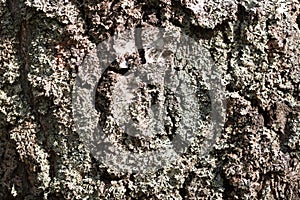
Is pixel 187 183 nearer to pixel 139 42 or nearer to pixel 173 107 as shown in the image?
pixel 173 107

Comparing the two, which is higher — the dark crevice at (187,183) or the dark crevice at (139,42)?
the dark crevice at (139,42)

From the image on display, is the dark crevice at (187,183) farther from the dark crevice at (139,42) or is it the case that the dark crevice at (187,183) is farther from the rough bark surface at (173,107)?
the dark crevice at (139,42)

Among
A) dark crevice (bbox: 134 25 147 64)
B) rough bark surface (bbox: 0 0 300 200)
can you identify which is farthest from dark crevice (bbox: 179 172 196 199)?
dark crevice (bbox: 134 25 147 64)

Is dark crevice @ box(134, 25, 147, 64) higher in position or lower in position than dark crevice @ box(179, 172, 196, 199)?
higher

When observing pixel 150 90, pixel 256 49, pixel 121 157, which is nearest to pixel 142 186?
pixel 121 157

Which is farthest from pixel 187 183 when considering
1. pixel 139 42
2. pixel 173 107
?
pixel 139 42

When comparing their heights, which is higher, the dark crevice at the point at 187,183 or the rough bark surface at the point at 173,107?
the rough bark surface at the point at 173,107

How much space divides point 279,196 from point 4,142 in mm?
816

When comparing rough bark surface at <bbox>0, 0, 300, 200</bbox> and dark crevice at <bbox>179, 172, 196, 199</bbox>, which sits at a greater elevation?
rough bark surface at <bbox>0, 0, 300, 200</bbox>

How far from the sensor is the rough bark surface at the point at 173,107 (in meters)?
1.46

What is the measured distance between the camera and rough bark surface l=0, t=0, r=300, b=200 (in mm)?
1456

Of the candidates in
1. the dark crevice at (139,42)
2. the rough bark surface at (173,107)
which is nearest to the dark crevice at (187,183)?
the rough bark surface at (173,107)

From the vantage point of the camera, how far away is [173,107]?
4.92ft

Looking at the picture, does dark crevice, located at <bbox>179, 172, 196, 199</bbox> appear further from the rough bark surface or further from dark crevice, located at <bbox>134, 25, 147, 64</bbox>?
dark crevice, located at <bbox>134, 25, 147, 64</bbox>
